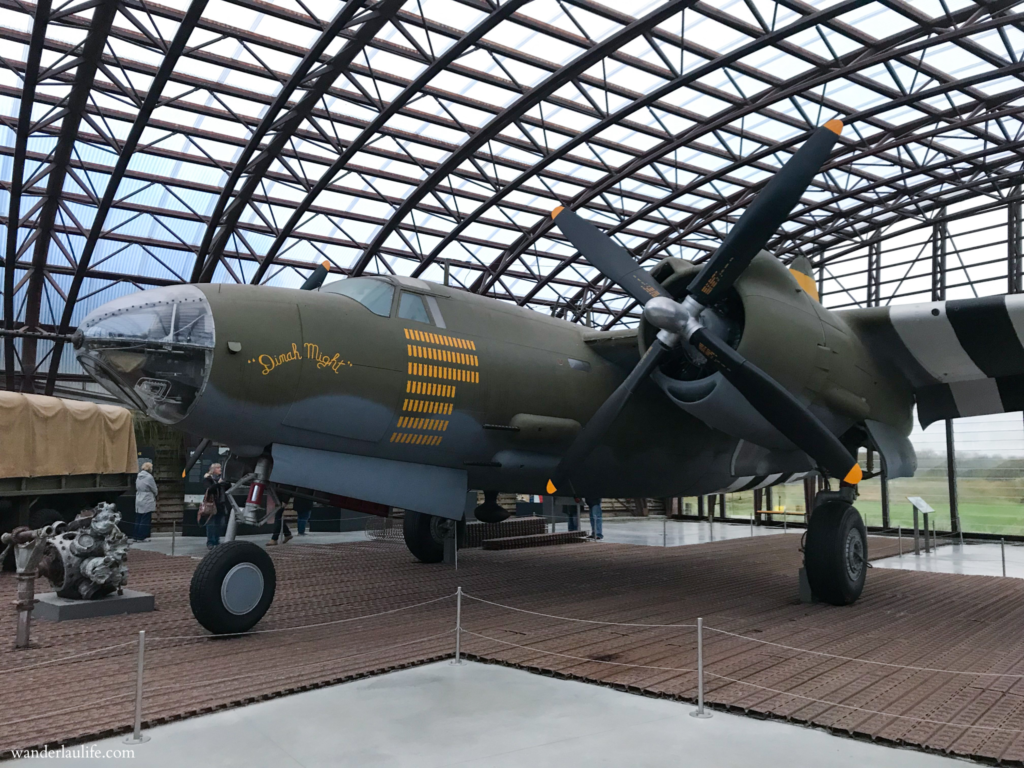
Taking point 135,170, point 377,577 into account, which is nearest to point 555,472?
point 377,577

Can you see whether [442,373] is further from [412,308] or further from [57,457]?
[57,457]

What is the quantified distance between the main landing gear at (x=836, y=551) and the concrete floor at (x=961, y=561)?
5.28 m

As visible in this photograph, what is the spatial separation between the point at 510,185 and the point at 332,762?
22163 millimetres

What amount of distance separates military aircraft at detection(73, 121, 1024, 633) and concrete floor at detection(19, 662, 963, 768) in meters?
2.48

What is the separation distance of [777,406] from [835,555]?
2.51 m

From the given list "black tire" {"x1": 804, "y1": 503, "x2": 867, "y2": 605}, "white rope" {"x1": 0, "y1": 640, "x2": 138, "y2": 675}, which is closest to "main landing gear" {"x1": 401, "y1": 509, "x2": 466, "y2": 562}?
"black tire" {"x1": 804, "y1": 503, "x2": 867, "y2": 605}

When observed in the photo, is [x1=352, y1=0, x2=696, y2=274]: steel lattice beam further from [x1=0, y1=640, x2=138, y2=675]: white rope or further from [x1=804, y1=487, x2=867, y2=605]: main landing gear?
[x1=0, y1=640, x2=138, y2=675]: white rope

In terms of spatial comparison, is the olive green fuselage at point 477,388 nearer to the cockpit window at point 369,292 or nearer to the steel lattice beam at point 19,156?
the cockpit window at point 369,292

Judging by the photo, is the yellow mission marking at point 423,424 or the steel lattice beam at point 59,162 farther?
the steel lattice beam at point 59,162

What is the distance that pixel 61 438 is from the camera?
12.3 m

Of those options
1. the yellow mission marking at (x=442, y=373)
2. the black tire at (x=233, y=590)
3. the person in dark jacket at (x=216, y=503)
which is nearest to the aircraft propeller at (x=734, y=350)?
the yellow mission marking at (x=442, y=373)

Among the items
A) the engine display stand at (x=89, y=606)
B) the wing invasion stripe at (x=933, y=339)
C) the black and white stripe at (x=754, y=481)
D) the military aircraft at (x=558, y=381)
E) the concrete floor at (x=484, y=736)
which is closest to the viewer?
the concrete floor at (x=484, y=736)

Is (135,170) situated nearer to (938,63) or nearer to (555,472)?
(555,472)

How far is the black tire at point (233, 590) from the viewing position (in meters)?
6.93
